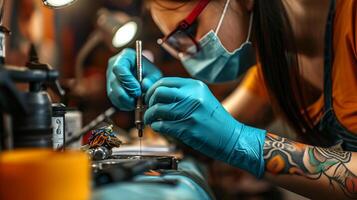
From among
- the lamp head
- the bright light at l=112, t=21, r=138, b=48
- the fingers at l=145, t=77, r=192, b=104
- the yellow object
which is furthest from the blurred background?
the yellow object

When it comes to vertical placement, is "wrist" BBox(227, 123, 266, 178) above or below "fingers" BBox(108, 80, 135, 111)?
below

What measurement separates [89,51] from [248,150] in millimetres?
1794

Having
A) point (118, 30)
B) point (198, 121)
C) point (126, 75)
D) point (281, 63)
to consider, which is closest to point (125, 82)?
point (126, 75)

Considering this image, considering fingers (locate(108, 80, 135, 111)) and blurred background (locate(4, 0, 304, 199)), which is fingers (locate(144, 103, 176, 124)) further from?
blurred background (locate(4, 0, 304, 199))

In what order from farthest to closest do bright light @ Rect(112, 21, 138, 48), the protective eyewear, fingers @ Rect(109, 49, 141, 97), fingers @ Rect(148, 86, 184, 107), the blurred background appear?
1. the blurred background
2. bright light @ Rect(112, 21, 138, 48)
3. the protective eyewear
4. fingers @ Rect(109, 49, 141, 97)
5. fingers @ Rect(148, 86, 184, 107)

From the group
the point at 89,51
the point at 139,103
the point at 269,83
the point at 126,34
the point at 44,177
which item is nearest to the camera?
the point at 44,177

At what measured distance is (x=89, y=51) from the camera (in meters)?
2.94

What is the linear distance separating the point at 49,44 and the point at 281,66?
1999 mm

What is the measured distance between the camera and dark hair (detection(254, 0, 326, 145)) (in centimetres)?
168

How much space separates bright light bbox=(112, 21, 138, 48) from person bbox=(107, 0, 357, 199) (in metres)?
0.33

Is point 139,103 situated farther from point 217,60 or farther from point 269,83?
point 269,83

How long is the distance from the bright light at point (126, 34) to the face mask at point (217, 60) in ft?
1.16

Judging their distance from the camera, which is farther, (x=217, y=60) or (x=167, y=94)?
(x=217, y=60)

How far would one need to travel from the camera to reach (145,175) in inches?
40.2
